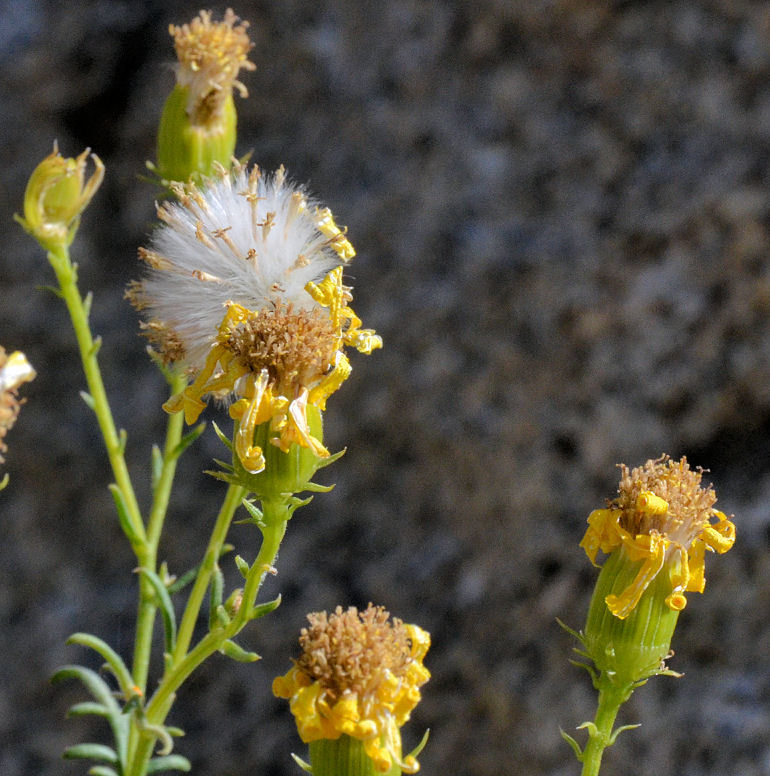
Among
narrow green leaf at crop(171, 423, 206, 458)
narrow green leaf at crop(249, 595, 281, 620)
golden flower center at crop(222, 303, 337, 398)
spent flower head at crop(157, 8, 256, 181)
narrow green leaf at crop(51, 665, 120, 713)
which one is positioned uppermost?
spent flower head at crop(157, 8, 256, 181)

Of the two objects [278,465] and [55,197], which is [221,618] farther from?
[55,197]

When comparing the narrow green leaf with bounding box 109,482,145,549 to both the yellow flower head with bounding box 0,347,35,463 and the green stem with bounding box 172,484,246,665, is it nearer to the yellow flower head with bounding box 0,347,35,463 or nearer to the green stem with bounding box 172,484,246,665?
the green stem with bounding box 172,484,246,665

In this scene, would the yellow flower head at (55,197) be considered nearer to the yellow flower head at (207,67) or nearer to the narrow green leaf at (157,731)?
the yellow flower head at (207,67)

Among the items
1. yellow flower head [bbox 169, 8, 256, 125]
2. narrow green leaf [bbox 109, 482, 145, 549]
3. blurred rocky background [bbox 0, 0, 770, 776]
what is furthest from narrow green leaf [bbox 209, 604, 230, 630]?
blurred rocky background [bbox 0, 0, 770, 776]

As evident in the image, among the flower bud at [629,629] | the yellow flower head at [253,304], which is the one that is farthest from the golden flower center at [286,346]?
the flower bud at [629,629]

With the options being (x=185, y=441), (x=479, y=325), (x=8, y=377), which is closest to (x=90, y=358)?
(x=185, y=441)

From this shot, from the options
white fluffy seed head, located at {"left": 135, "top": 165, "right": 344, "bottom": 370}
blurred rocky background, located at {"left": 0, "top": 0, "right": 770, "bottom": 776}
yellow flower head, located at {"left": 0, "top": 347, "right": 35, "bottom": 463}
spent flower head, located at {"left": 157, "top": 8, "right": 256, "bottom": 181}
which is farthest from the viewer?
blurred rocky background, located at {"left": 0, "top": 0, "right": 770, "bottom": 776}
